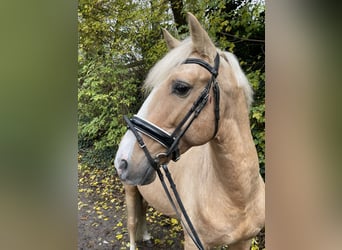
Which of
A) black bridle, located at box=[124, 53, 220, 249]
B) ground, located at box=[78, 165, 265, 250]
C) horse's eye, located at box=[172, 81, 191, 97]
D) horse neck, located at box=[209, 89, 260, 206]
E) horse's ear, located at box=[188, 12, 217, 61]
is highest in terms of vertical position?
horse's ear, located at box=[188, 12, 217, 61]

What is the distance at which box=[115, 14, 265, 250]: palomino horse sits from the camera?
749 millimetres

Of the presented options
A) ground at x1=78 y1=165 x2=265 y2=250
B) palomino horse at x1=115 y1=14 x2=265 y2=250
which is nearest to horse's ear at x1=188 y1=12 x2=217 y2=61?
palomino horse at x1=115 y1=14 x2=265 y2=250

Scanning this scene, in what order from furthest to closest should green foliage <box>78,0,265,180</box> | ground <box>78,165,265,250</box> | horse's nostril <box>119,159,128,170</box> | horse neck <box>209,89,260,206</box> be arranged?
ground <box>78,165,265,250</box>, green foliage <box>78,0,265,180</box>, horse neck <box>209,89,260,206</box>, horse's nostril <box>119,159,128,170</box>

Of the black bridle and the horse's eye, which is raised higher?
the horse's eye

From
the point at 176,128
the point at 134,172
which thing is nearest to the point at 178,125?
the point at 176,128

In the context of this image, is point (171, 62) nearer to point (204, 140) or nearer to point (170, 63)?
point (170, 63)

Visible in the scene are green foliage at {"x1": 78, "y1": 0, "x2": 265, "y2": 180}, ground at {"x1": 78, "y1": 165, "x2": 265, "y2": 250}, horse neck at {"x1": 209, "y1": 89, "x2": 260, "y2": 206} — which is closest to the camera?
horse neck at {"x1": 209, "y1": 89, "x2": 260, "y2": 206}

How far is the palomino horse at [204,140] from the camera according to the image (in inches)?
29.5

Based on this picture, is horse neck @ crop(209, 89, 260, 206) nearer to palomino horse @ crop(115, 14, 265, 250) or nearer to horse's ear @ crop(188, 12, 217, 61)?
palomino horse @ crop(115, 14, 265, 250)

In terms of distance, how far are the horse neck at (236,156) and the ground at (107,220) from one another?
28.9 inches
